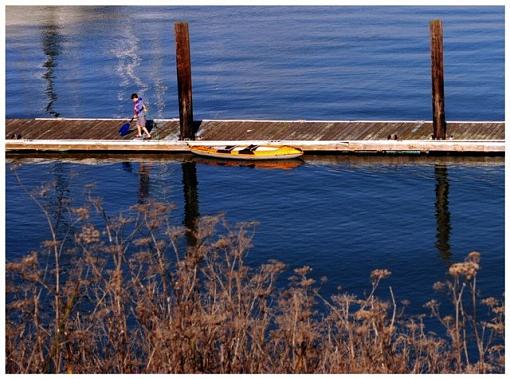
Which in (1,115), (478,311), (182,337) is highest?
(1,115)

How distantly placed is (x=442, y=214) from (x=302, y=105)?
17726 mm

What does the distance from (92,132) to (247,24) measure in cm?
3511

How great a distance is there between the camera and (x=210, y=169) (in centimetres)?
4169

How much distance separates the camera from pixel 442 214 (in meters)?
35.7

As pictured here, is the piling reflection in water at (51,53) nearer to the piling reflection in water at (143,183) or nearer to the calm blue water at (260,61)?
the calm blue water at (260,61)

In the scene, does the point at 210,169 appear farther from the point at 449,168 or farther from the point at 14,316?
the point at 14,316

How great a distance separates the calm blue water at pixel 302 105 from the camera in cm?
3316

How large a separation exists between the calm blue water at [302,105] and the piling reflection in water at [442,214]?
63 millimetres

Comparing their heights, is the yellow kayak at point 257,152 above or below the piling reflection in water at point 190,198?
above

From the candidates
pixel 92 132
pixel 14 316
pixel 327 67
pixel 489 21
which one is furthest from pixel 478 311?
pixel 489 21

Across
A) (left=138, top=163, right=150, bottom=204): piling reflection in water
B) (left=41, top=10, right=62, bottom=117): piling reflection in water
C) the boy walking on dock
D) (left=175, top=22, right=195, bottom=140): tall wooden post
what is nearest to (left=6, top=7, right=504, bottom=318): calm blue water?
(left=138, top=163, right=150, bottom=204): piling reflection in water

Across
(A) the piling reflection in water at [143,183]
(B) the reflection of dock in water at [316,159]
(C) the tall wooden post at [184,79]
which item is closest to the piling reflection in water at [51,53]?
(B) the reflection of dock in water at [316,159]

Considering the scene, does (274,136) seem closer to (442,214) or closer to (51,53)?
(442,214)

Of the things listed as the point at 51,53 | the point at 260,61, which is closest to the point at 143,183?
the point at 260,61
